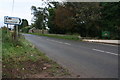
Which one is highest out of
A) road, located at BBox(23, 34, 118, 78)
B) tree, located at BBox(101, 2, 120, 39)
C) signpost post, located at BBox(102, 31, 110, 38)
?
tree, located at BBox(101, 2, 120, 39)

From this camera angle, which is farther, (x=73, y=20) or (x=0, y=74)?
(x=73, y=20)

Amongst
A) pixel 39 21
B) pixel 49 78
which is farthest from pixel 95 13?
pixel 39 21

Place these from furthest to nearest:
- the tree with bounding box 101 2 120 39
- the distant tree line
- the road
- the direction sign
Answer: the distant tree line
the tree with bounding box 101 2 120 39
the direction sign
the road

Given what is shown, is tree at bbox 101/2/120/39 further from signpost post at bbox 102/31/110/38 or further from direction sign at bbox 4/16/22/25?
direction sign at bbox 4/16/22/25

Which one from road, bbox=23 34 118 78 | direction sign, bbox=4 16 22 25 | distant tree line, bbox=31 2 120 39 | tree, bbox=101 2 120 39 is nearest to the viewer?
road, bbox=23 34 118 78

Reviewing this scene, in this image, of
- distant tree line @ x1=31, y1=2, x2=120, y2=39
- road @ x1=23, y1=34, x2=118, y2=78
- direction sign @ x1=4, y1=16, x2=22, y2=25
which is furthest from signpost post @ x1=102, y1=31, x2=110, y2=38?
direction sign @ x1=4, y1=16, x2=22, y2=25

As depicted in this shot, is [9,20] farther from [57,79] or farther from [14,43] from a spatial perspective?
[57,79]

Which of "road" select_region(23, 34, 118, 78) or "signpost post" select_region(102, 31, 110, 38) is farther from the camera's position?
"signpost post" select_region(102, 31, 110, 38)

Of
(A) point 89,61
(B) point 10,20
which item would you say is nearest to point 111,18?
(B) point 10,20

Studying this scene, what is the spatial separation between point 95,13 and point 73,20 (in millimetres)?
4081

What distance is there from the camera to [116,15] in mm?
29281

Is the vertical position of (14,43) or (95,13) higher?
(95,13)

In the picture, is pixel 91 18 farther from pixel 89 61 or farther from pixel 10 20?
pixel 89 61

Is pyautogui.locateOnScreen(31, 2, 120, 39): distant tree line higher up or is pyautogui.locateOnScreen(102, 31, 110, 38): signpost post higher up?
pyautogui.locateOnScreen(31, 2, 120, 39): distant tree line
